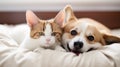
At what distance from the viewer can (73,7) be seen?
188cm

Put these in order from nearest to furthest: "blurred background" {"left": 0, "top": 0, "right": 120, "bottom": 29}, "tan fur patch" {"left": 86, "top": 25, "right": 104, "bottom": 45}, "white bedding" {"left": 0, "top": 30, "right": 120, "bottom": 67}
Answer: "white bedding" {"left": 0, "top": 30, "right": 120, "bottom": 67} < "tan fur patch" {"left": 86, "top": 25, "right": 104, "bottom": 45} < "blurred background" {"left": 0, "top": 0, "right": 120, "bottom": 29}

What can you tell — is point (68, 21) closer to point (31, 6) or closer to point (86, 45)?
point (86, 45)

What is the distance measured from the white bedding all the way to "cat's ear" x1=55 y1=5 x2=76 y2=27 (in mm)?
→ 157

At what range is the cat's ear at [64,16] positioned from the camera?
3.48 feet

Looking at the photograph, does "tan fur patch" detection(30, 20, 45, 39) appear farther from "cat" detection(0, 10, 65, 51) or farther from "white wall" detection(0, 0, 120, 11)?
"white wall" detection(0, 0, 120, 11)

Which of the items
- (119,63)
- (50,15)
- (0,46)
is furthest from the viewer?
(50,15)

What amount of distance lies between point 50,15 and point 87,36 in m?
0.82

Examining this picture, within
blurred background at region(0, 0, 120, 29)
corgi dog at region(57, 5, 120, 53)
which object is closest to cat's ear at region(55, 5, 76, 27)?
corgi dog at region(57, 5, 120, 53)

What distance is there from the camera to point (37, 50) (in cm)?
100

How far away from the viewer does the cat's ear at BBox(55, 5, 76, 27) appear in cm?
106

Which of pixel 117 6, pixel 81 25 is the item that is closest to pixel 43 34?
pixel 81 25

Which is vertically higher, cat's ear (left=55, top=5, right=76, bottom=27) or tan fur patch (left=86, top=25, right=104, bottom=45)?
cat's ear (left=55, top=5, right=76, bottom=27)

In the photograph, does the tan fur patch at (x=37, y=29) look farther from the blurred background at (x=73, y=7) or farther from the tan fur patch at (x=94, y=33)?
the blurred background at (x=73, y=7)

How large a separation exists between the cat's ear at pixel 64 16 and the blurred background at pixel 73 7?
69cm
